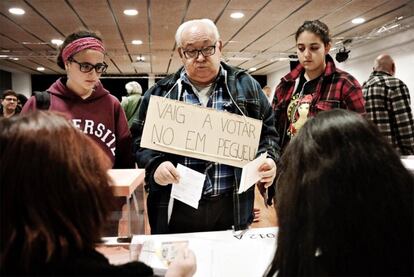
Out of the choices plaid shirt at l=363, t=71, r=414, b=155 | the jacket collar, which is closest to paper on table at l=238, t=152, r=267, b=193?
the jacket collar

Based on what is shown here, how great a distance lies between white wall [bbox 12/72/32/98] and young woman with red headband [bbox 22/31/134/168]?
13.7 meters

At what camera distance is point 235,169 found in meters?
1.53

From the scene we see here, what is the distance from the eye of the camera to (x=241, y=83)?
163cm

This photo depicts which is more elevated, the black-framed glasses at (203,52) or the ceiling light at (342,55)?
the ceiling light at (342,55)

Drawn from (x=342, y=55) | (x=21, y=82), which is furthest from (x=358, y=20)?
(x=21, y=82)

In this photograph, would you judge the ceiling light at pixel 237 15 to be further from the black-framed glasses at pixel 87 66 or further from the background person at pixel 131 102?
the black-framed glasses at pixel 87 66

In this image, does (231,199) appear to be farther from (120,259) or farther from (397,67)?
(397,67)

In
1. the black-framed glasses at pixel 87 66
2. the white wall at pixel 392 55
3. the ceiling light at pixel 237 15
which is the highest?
the ceiling light at pixel 237 15

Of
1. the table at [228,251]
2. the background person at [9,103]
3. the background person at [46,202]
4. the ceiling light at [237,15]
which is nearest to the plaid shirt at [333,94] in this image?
the table at [228,251]

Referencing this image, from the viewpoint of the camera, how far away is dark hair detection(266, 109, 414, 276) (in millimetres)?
653

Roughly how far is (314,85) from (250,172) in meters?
0.87

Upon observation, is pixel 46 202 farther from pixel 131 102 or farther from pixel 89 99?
pixel 131 102

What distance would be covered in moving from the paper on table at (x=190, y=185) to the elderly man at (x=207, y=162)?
95 millimetres

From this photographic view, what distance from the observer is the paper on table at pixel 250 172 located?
4.63 feet
